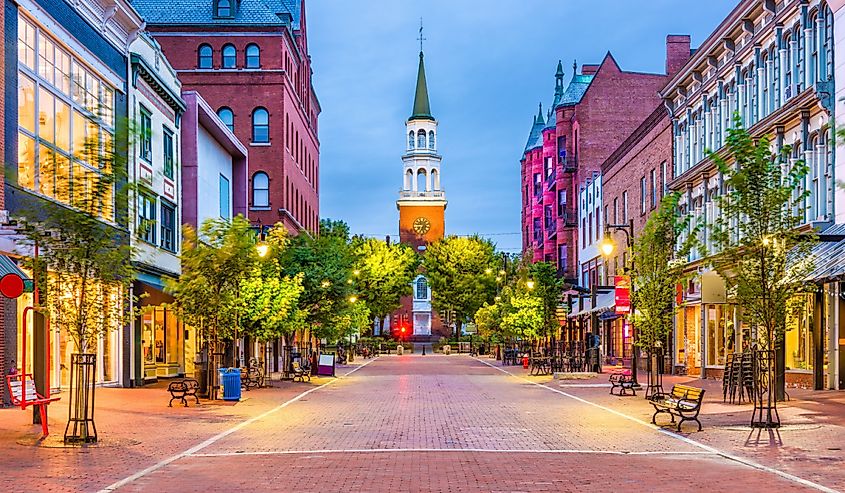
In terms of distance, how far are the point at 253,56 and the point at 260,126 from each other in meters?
4.07

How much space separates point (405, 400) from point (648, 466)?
15955mm

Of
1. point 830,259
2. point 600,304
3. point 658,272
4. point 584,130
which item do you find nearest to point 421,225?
point 584,130

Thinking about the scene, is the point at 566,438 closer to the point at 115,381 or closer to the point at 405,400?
the point at 405,400

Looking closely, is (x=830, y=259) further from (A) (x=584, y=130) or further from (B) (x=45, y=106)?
(A) (x=584, y=130)

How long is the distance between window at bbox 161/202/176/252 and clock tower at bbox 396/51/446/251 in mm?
89860

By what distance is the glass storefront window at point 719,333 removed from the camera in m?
40.5

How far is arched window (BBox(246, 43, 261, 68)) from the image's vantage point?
67.2 meters

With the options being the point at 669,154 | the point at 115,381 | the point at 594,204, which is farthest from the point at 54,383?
the point at 594,204

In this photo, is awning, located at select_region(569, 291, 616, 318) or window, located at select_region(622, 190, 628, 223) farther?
window, located at select_region(622, 190, 628, 223)

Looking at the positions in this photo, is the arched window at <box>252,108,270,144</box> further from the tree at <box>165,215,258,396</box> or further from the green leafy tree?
the tree at <box>165,215,258,396</box>

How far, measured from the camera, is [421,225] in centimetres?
13750

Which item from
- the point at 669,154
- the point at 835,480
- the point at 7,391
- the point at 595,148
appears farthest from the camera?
the point at 595,148

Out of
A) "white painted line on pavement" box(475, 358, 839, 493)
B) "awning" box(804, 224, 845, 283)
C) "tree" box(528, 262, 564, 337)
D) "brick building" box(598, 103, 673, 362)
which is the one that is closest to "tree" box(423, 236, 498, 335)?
"brick building" box(598, 103, 673, 362)

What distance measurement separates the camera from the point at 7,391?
85.9 feet
